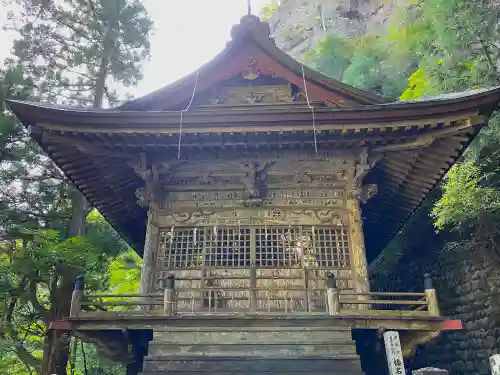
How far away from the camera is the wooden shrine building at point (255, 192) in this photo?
8.19 metres

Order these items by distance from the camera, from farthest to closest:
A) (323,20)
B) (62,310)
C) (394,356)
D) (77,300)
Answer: (323,20)
(62,310)
(77,300)
(394,356)

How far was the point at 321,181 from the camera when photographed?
1045 cm

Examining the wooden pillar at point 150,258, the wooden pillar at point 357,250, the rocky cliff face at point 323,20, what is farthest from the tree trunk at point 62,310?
the rocky cliff face at point 323,20

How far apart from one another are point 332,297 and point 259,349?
5.23 feet

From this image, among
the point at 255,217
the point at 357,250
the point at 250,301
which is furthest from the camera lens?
the point at 255,217

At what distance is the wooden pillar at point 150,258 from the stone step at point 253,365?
1.80m

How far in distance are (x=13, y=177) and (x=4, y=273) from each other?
140 inches

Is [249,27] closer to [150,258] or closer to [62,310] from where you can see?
[150,258]

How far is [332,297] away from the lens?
823 cm

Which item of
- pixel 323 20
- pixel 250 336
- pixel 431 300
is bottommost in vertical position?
pixel 250 336

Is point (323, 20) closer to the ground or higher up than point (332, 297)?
higher up

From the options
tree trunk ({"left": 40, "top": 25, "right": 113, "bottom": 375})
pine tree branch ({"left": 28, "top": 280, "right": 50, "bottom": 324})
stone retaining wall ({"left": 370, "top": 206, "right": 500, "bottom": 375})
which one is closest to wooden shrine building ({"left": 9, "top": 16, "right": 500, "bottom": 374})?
tree trunk ({"left": 40, "top": 25, "right": 113, "bottom": 375})

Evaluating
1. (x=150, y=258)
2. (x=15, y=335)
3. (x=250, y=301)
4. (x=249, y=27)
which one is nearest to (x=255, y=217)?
(x=250, y=301)

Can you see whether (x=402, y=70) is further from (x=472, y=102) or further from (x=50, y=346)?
(x=50, y=346)
